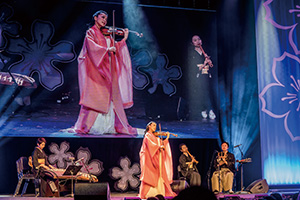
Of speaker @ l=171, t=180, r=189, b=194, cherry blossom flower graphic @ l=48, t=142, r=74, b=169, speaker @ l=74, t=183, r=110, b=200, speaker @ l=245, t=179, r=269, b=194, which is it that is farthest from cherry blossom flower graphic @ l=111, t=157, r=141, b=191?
speaker @ l=74, t=183, r=110, b=200

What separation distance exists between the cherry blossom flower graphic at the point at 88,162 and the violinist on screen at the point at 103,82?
50 cm

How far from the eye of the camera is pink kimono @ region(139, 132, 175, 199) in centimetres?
802

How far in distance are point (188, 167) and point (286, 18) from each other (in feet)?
16.7

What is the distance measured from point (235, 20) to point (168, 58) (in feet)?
7.29

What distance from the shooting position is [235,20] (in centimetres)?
1073

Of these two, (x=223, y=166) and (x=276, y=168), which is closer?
(x=223, y=166)

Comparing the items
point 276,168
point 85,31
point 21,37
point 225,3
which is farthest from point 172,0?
point 276,168


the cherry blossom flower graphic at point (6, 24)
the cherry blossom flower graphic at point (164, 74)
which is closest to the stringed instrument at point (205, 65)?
the cherry blossom flower graphic at point (164, 74)

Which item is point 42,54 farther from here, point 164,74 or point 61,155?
point 164,74

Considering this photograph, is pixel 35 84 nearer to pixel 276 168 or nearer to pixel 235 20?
pixel 235 20

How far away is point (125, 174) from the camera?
31.7 feet

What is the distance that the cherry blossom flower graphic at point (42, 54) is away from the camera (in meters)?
9.66

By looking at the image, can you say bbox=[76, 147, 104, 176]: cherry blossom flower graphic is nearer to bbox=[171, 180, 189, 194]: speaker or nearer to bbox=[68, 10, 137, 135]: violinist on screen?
bbox=[68, 10, 137, 135]: violinist on screen

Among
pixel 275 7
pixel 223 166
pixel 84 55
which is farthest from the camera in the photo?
pixel 275 7
